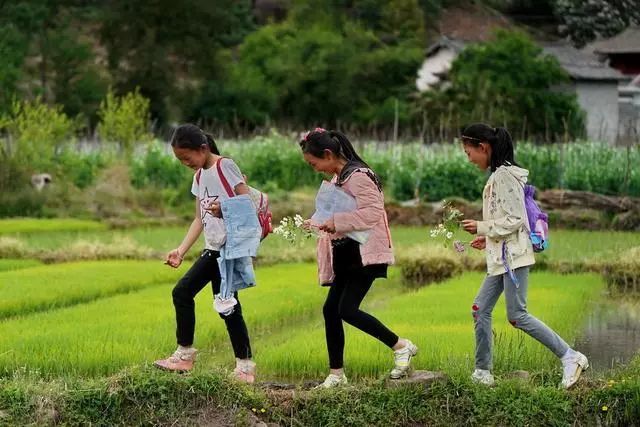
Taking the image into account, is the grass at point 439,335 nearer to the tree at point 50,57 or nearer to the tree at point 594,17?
the tree at point 50,57

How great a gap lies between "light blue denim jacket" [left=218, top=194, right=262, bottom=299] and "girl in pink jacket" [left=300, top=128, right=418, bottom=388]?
15.3 inches

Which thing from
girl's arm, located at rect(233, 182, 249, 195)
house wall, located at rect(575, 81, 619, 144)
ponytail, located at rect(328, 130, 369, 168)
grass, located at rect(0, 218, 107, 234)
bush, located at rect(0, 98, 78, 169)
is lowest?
house wall, located at rect(575, 81, 619, 144)

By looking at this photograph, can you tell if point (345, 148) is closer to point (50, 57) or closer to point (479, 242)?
point (479, 242)

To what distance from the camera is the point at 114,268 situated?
559 inches

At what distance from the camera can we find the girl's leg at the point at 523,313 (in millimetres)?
7012

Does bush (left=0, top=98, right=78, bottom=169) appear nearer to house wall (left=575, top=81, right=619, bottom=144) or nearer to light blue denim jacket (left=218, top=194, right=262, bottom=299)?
light blue denim jacket (left=218, top=194, right=262, bottom=299)

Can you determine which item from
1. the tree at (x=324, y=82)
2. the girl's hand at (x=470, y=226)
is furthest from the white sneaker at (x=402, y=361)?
the tree at (x=324, y=82)

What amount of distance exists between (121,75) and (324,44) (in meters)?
6.69

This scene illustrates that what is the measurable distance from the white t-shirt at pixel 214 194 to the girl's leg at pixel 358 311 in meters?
0.76

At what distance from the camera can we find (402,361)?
707 centimetres

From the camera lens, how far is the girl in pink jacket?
23.1 feet

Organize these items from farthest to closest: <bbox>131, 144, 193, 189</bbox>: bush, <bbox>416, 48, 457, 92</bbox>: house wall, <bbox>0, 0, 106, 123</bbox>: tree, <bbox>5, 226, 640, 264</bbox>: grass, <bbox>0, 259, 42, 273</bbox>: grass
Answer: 1. <bbox>416, 48, 457, 92</bbox>: house wall
2. <bbox>0, 0, 106, 123</bbox>: tree
3. <bbox>131, 144, 193, 189</bbox>: bush
4. <bbox>5, 226, 640, 264</bbox>: grass
5. <bbox>0, 259, 42, 273</bbox>: grass

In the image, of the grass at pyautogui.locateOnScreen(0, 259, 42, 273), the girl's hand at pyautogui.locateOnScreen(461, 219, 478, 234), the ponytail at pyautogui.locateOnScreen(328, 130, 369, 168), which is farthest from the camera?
the grass at pyautogui.locateOnScreen(0, 259, 42, 273)

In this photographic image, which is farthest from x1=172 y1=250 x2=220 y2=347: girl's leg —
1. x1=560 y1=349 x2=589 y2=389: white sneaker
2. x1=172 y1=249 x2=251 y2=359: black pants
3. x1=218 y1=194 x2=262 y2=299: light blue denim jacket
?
x1=560 y1=349 x2=589 y2=389: white sneaker
